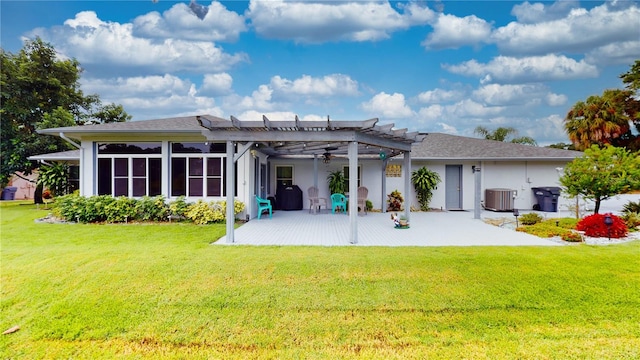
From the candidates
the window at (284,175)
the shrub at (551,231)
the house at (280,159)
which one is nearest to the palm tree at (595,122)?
the house at (280,159)

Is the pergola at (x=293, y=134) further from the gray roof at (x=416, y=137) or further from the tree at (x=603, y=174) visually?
the tree at (x=603, y=174)

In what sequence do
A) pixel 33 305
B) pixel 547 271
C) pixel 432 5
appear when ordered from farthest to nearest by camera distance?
pixel 432 5, pixel 547 271, pixel 33 305

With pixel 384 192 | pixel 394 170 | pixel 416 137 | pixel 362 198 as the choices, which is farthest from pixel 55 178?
pixel 416 137

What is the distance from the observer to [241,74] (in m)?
13.5

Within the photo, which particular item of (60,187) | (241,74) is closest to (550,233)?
(241,74)

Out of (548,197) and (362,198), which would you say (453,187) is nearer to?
(548,197)

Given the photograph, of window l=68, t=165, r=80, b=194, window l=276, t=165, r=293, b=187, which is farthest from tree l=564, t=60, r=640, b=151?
window l=68, t=165, r=80, b=194

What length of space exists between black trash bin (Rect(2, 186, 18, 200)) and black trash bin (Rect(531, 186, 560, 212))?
98.8 feet

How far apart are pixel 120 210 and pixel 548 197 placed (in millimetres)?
15294

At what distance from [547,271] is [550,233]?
3.82 meters

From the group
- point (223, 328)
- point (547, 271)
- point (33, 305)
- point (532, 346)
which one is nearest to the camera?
point (532, 346)

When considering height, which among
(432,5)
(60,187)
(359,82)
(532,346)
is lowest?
(532,346)

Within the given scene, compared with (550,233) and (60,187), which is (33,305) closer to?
(550,233)

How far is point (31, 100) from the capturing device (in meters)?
17.0
